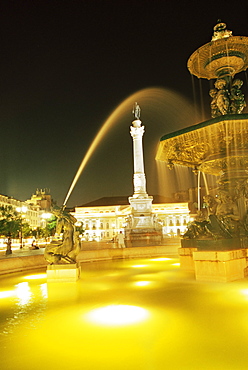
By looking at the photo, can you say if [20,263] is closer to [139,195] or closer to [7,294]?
[7,294]

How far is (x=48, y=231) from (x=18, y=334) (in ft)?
172

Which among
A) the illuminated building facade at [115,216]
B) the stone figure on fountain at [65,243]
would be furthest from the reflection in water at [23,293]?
the illuminated building facade at [115,216]

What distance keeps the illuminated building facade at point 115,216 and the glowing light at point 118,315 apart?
84802mm

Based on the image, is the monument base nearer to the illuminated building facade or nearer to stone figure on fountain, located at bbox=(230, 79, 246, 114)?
stone figure on fountain, located at bbox=(230, 79, 246, 114)

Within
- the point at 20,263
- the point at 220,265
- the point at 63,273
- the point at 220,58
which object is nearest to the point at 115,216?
the point at 20,263

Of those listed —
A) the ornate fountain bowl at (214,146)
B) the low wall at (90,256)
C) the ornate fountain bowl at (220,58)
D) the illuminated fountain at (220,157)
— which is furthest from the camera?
the low wall at (90,256)

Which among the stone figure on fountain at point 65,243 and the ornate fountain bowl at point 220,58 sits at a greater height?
the ornate fountain bowl at point 220,58

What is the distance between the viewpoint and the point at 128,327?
430 cm

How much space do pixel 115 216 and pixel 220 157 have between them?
8550 cm

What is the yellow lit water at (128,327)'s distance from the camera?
3.25 meters

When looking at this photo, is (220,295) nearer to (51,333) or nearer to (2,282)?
(51,333)

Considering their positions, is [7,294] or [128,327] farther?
[7,294]

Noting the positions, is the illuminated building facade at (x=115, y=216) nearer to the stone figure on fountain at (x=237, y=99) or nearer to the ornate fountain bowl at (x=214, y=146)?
the ornate fountain bowl at (x=214, y=146)

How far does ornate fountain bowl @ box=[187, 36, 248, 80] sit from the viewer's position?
9.79m
